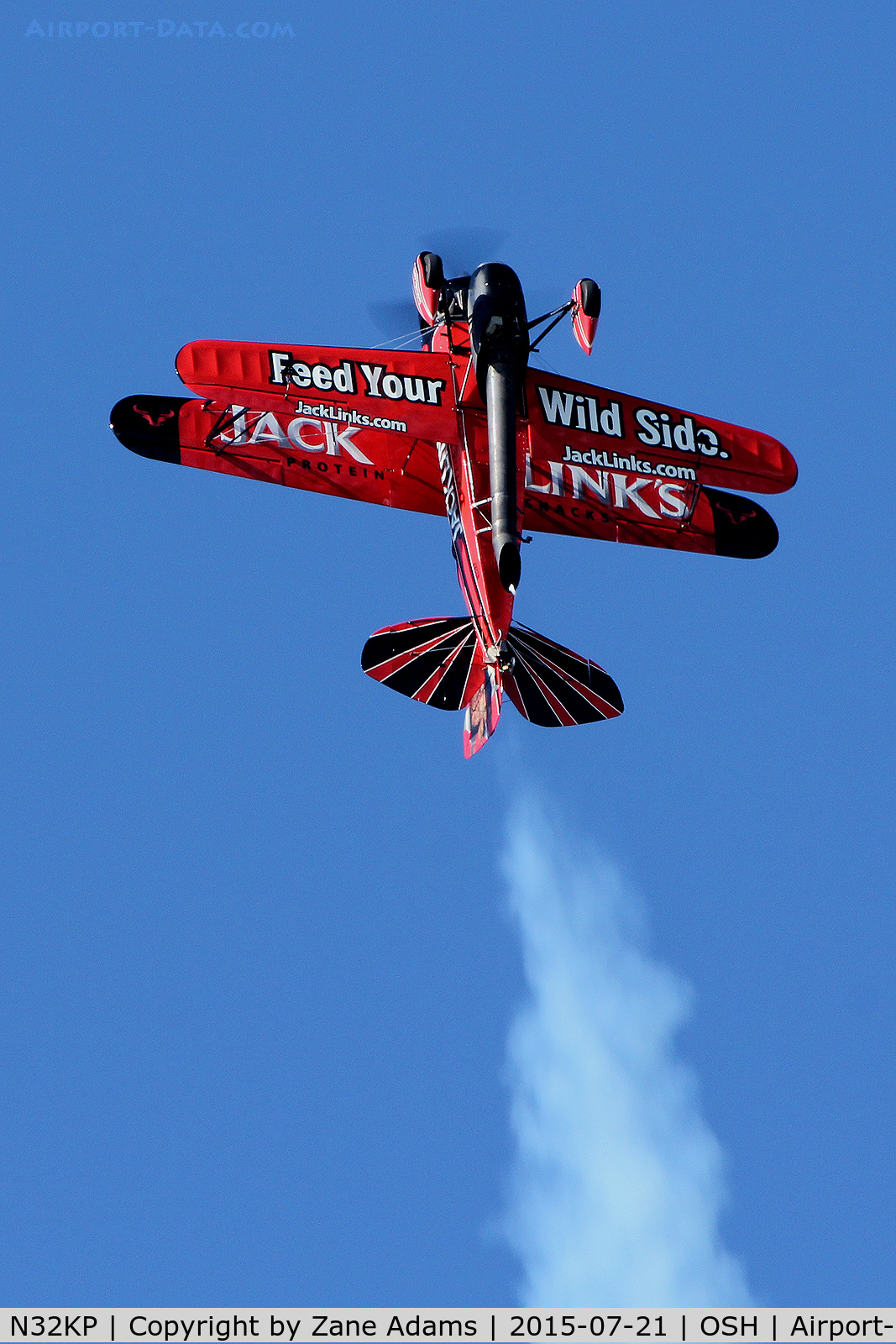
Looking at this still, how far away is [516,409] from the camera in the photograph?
40.2 metres

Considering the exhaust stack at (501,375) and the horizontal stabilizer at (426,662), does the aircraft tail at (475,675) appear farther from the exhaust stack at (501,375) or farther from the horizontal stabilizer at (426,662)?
the exhaust stack at (501,375)

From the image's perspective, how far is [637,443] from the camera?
41.8m

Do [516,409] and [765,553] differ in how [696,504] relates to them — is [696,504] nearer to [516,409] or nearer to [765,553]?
[765,553]

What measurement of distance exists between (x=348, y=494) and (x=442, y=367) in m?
2.58

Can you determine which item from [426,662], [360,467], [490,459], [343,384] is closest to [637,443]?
[490,459]

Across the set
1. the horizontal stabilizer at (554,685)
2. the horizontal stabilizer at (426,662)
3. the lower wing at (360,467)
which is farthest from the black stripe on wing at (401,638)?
the lower wing at (360,467)

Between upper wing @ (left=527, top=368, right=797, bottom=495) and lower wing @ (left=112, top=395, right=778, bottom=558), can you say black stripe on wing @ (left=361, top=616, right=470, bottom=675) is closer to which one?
lower wing @ (left=112, top=395, right=778, bottom=558)

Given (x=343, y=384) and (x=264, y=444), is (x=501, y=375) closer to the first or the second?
(x=343, y=384)

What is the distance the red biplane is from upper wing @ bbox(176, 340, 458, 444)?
0.03 metres

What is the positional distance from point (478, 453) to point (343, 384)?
2434mm

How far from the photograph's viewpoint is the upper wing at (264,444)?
134 ft

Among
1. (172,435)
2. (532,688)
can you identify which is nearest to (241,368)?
(172,435)

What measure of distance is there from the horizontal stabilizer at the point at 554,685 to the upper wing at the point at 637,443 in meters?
3.22

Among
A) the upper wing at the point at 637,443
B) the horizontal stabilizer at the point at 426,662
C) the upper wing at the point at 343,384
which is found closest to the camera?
the horizontal stabilizer at the point at 426,662
